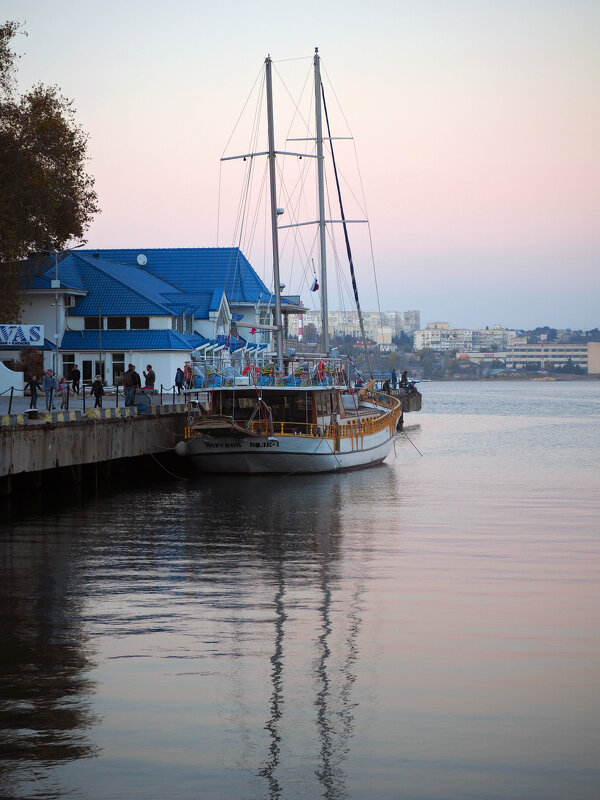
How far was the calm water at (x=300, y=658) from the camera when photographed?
11.1 m

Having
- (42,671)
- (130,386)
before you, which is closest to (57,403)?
(130,386)

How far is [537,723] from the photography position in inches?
492

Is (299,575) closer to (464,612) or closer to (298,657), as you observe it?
(464,612)

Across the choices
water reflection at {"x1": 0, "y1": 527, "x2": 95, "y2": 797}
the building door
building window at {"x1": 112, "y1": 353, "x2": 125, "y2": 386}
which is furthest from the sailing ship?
the building door

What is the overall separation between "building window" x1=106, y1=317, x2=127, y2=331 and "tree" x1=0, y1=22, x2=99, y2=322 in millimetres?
10186

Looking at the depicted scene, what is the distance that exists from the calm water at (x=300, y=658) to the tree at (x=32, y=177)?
21.2 meters

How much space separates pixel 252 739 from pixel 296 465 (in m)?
30.0

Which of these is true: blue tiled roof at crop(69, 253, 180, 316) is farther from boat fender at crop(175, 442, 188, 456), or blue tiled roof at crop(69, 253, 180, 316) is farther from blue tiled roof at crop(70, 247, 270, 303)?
boat fender at crop(175, 442, 188, 456)

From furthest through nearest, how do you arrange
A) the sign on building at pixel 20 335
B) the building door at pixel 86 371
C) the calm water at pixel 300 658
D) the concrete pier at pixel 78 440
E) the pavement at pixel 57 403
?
the building door at pixel 86 371, the sign on building at pixel 20 335, the pavement at pixel 57 403, the concrete pier at pixel 78 440, the calm water at pixel 300 658

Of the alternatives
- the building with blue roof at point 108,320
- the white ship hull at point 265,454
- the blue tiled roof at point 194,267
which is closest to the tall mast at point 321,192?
the building with blue roof at point 108,320

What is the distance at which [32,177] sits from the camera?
48875 millimetres

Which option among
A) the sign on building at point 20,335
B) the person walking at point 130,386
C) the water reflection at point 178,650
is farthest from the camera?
the sign on building at point 20,335

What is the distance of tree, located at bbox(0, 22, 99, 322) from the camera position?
47.8m

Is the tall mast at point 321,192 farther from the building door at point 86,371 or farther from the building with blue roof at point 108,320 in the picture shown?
the building door at point 86,371
